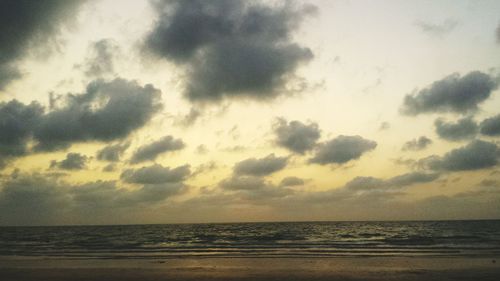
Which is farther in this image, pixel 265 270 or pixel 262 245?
pixel 262 245

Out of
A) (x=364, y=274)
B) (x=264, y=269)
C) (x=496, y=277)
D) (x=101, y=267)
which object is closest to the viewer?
(x=496, y=277)

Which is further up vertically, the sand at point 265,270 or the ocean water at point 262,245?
the sand at point 265,270

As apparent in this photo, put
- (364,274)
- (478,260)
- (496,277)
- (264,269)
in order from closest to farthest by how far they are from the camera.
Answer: (496,277), (364,274), (264,269), (478,260)

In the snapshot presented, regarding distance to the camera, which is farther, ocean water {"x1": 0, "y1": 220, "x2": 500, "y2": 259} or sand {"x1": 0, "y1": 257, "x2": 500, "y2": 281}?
ocean water {"x1": 0, "y1": 220, "x2": 500, "y2": 259}

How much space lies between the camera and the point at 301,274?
21.6 m

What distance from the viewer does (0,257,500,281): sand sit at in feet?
68.1

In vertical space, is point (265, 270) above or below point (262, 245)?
above

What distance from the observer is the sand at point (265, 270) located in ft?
68.1

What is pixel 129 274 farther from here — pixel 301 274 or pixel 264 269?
pixel 301 274

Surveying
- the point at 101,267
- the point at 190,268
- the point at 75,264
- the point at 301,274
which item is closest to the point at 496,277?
the point at 301,274

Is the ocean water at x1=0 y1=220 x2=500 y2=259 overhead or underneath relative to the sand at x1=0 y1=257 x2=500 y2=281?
underneath

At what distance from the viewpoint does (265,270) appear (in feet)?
76.4

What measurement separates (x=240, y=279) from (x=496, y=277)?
14283 mm

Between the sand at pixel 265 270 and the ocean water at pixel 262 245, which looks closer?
the sand at pixel 265 270
